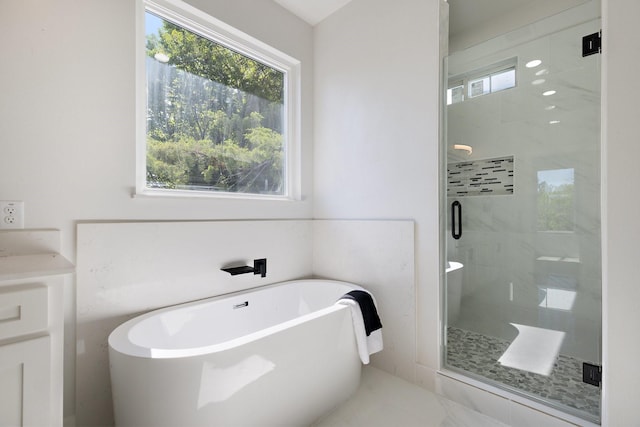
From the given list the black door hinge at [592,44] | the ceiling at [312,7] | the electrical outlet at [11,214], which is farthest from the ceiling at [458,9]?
the electrical outlet at [11,214]

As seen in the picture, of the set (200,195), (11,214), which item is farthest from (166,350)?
(200,195)

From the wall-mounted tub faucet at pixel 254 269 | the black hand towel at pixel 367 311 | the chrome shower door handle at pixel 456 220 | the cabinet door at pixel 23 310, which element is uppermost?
the chrome shower door handle at pixel 456 220

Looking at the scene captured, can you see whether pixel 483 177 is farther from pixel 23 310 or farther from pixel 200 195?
pixel 23 310

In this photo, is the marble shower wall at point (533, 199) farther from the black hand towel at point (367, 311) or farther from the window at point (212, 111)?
the window at point (212, 111)

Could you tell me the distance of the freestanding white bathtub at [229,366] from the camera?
1.14m

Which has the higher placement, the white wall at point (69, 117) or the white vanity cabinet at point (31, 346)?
the white wall at point (69, 117)

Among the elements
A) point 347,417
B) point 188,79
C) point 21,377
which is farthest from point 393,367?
point 188,79

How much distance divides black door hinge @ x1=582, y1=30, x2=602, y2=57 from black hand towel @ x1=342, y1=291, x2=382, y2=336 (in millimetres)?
1824

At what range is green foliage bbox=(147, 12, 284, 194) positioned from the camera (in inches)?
74.2

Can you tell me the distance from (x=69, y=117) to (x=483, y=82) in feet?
8.66

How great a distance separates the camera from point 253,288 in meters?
2.26

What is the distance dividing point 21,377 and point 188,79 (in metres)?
1.85

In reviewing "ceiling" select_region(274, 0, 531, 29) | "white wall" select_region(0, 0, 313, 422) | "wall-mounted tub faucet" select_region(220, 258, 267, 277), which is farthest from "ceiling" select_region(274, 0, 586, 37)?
"wall-mounted tub faucet" select_region(220, 258, 267, 277)

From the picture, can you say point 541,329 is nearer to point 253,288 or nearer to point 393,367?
point 393,367
